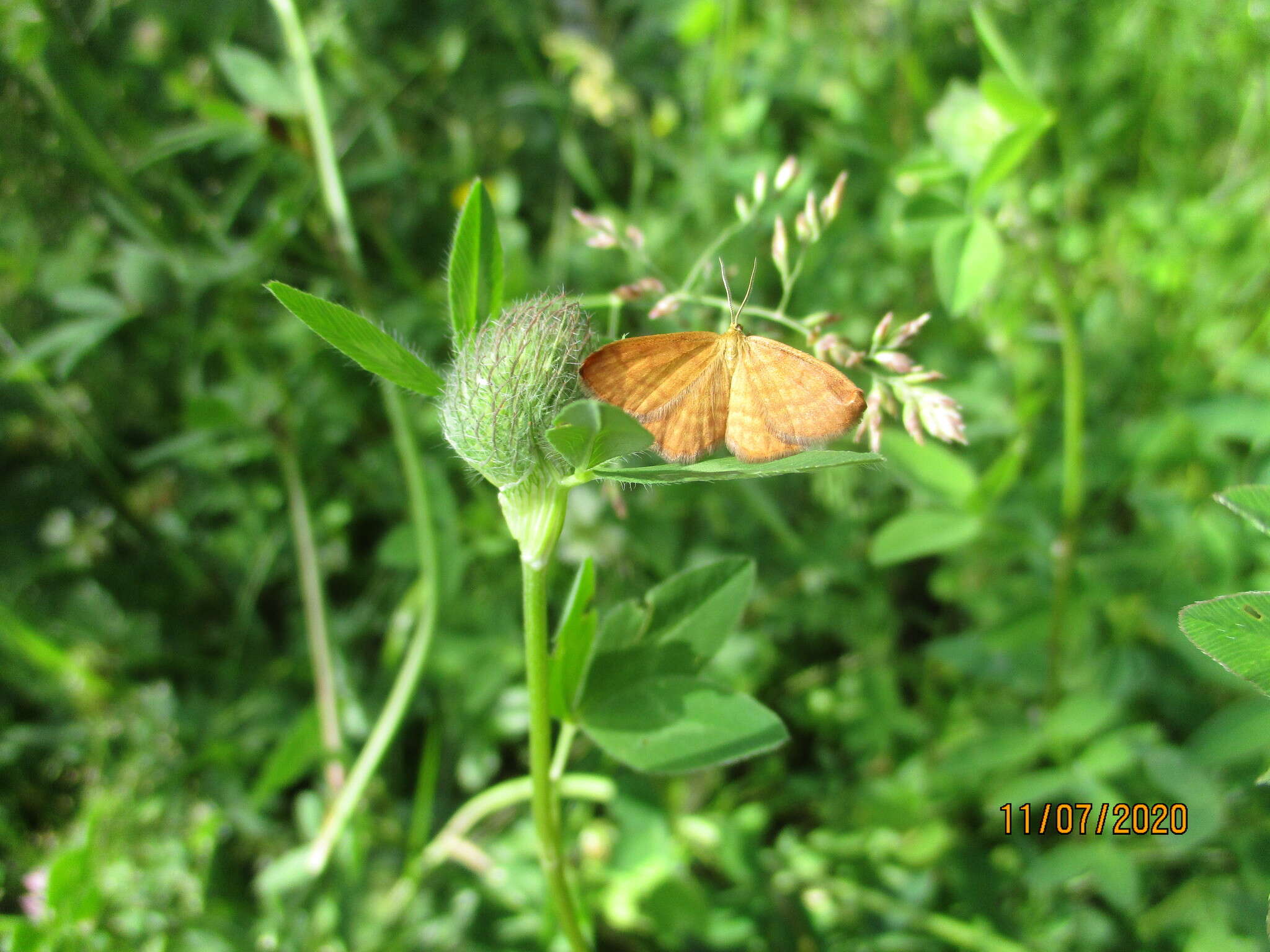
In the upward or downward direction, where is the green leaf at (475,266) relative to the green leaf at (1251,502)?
upward

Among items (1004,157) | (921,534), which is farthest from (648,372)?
(921,534)

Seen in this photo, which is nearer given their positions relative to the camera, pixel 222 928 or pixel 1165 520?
pixel 222 928

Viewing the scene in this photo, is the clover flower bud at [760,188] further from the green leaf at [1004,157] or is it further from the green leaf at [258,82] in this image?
the green leaf at [258,82]

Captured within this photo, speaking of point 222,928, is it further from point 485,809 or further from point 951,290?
point 951,290

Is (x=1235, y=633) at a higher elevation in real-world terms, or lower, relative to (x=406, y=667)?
higher

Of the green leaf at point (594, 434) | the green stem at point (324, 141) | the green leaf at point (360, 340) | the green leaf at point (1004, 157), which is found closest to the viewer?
the green leaf at point (594, 434)

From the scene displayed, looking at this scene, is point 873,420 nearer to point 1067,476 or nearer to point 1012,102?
point 1012,102

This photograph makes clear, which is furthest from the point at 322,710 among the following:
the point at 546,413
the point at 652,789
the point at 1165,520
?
the point at 1165,520
